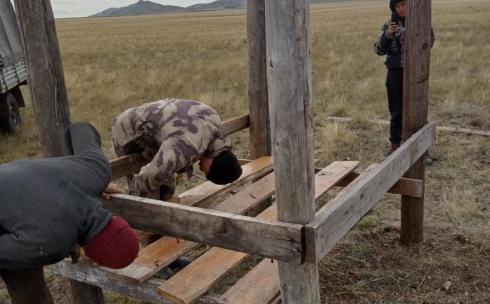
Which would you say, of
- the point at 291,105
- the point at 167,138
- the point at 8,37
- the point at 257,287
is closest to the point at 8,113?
the point at 8,37

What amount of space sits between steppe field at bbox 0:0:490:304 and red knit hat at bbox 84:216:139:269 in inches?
71.3

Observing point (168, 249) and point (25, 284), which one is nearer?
point (25, 284)

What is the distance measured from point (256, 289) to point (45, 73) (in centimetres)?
160

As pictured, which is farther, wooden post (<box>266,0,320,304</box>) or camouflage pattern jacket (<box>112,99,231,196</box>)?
camouflage pattern jacket (<box>112,99,231,196</box>)

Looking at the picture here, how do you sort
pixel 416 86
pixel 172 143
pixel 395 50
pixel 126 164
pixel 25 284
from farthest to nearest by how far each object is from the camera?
pixel 395 50 < pixel 416 86 < pixel 126 164 < pixel 172 143 < pixel 25 284

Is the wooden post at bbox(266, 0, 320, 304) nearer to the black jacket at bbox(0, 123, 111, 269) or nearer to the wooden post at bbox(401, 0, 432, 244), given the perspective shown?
the black jacket at bbox(0, 123, 111, 269)

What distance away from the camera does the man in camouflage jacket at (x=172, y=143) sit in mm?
3143

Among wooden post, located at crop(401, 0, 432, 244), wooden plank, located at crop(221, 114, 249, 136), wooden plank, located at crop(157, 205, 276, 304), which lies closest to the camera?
wooden plank, located at crop(157, 205, 276, 304)

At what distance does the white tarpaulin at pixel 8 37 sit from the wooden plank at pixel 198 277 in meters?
6.87

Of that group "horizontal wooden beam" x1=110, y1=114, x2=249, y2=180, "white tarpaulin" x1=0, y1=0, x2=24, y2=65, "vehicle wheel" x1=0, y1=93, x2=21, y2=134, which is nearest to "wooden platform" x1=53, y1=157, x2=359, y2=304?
"horizontal wooden beam" x1=110, y1=114, x2=249, y2=180

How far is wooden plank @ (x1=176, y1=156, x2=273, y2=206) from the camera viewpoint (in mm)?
4004

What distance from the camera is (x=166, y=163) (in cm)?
311

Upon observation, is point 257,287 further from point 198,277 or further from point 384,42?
point 384,42

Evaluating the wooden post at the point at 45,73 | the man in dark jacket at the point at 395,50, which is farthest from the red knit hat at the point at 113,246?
the man in dark jacket at the point at 395,50
